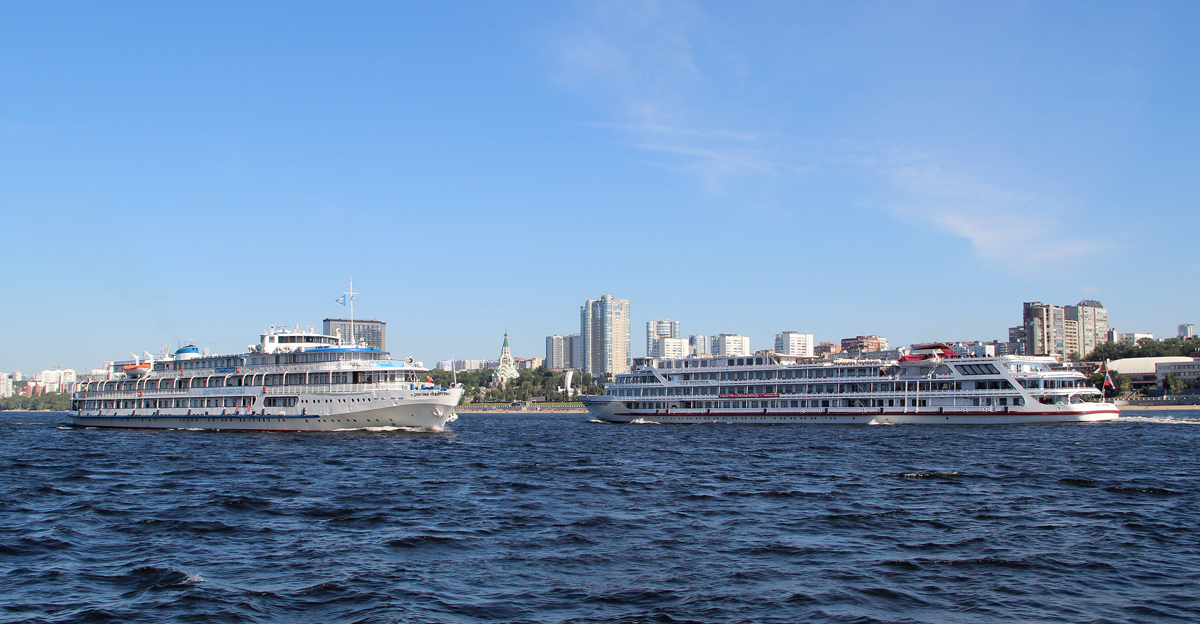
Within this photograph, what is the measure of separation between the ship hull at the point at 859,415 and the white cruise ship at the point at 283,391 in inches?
1305

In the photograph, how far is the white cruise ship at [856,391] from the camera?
272 feet

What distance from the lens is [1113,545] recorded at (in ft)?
70.5

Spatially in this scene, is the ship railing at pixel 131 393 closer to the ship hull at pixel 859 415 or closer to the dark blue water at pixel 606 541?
the dark blue water at pixel 606 541

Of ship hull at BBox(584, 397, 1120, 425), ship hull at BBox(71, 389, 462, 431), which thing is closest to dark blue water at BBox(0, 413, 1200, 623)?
ship hull at BBox(71, 389, 462, 431)

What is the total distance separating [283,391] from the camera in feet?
245

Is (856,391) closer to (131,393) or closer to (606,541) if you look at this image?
(606,541)

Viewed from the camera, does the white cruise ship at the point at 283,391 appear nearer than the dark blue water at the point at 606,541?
→ No

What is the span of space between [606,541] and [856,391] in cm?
7495

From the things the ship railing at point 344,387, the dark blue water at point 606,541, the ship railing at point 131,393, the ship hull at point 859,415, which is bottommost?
the ship hull at point 859,415

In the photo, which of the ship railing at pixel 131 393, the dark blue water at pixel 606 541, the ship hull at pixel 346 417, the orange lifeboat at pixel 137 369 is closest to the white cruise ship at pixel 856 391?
the ship hull at pixel 346 417

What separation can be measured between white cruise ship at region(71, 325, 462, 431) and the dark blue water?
25.1 m

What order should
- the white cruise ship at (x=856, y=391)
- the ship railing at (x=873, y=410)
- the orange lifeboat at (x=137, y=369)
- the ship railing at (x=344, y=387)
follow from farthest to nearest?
the orange lifeboat at (x=137, y=369)
the ship railing at (x=873, y=410)
the white cruise ship at (x=856, y=391)
the ship railing at (x=344, y=387)

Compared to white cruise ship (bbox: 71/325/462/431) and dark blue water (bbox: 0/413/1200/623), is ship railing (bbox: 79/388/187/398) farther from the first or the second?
dark blue water (bbox: 0/413/1200/623)

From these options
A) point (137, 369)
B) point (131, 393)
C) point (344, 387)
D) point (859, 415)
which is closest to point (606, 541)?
point (344, 387)
